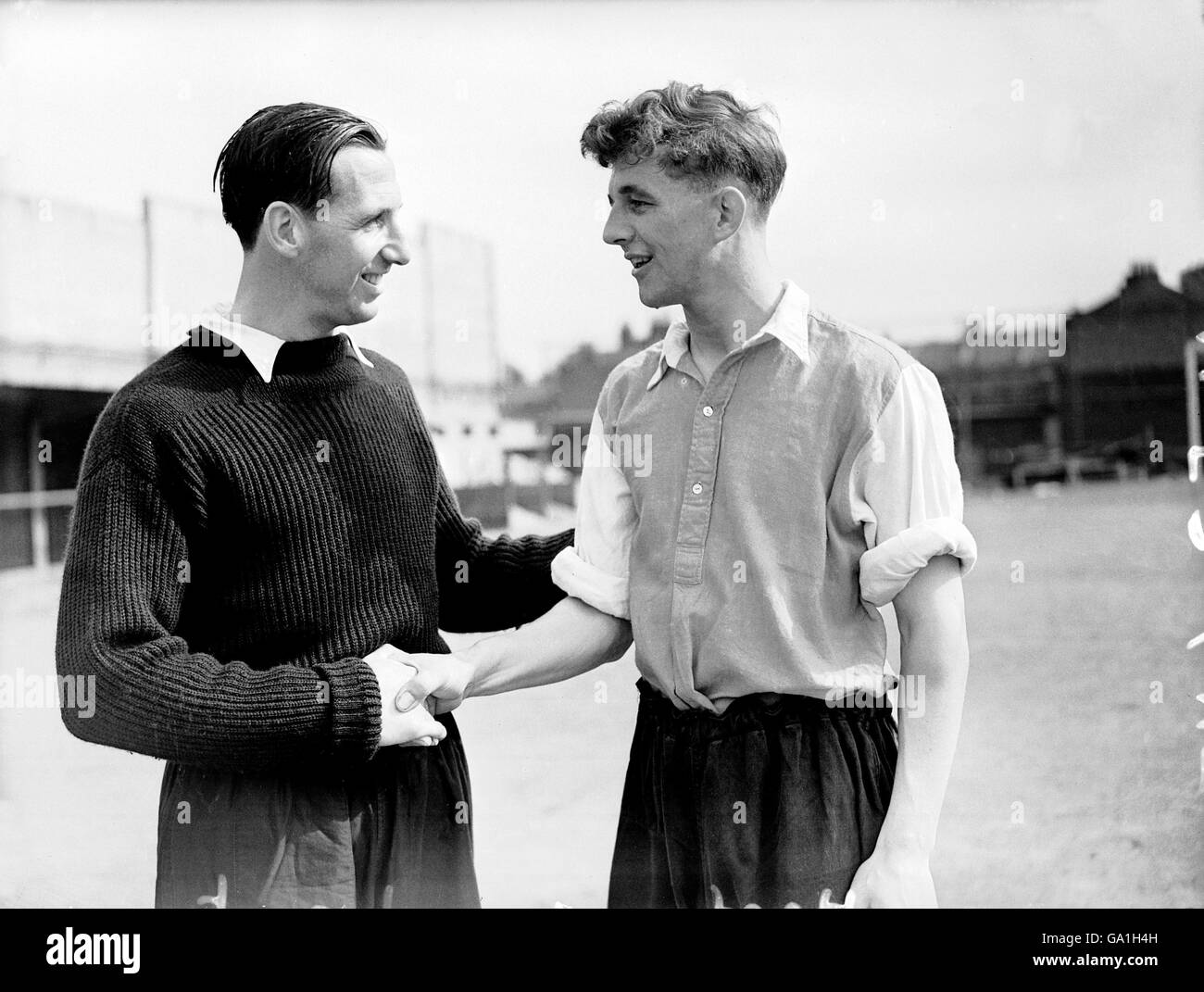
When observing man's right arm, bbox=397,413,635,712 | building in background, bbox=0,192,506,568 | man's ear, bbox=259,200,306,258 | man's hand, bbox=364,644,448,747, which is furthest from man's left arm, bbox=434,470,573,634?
man's ear, bbox=259,200,306,258

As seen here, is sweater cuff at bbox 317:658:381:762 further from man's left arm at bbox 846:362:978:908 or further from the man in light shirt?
man's left arm at bbox 846:362:978:908

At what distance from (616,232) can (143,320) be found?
2.77 m

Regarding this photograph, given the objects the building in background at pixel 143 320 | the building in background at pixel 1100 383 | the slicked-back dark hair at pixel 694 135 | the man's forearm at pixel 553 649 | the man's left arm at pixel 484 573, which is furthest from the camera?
the building in background at pixel 143 320

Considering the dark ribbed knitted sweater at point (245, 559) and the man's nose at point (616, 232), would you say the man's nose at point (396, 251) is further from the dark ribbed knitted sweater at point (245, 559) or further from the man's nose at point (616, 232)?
the man's nose at point (616, 232)

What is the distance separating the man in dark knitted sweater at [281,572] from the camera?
2023 millimetres

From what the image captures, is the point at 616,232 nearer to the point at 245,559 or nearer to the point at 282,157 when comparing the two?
Result: the point at 282,157

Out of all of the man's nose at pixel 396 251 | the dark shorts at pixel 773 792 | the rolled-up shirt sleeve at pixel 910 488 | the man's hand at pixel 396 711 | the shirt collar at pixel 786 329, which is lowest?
the dark shorts at pixel 773 792

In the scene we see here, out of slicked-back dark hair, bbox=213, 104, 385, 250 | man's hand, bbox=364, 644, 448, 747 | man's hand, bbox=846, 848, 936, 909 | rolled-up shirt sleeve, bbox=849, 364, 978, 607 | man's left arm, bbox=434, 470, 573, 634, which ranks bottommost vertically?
man's hand, bbox=846, 848, 936, 909

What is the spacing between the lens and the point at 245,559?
212 cm

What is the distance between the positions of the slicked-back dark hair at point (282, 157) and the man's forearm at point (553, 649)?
90 cm

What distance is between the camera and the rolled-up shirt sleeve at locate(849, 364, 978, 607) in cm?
198

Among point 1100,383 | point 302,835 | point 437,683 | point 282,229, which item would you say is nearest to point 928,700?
point 437,683

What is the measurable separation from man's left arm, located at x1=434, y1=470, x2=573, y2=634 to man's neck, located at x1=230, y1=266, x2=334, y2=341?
46 centimetres

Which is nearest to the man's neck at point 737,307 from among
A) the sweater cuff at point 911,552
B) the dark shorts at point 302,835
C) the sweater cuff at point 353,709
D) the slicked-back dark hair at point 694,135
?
the slicked-back dark hair at point 694,135
